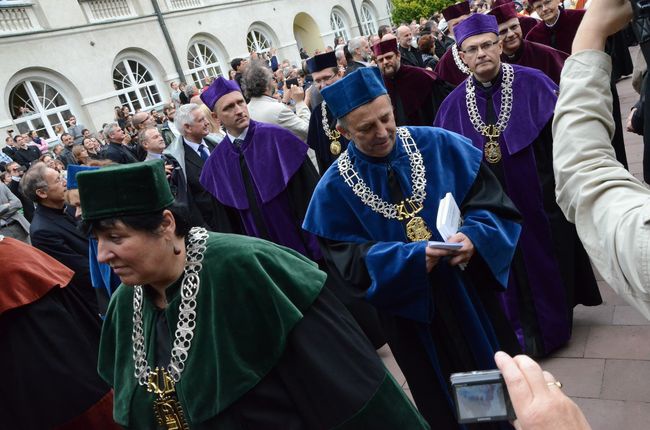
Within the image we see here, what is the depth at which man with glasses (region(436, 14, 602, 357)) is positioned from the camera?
3359mm

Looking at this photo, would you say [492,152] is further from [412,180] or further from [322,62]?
[322,62]

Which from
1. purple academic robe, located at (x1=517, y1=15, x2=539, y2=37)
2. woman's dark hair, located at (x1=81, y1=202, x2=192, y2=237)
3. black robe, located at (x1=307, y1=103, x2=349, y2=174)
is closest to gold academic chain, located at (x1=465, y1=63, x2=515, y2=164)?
black robe, located at (x1=307, y1=103, x2=349, y2=174)

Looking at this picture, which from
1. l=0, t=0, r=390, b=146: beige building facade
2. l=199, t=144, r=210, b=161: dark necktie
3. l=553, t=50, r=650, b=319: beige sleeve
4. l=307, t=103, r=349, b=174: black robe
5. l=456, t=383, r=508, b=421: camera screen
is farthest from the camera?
l=0, t=0, r=390, b=146: beige building facade

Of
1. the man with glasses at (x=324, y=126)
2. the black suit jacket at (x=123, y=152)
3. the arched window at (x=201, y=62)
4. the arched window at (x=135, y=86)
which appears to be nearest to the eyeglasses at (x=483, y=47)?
the man with glasses at (x=324, y=126)

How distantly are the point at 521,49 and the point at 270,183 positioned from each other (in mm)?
2529

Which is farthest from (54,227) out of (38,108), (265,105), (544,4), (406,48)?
(38,108)

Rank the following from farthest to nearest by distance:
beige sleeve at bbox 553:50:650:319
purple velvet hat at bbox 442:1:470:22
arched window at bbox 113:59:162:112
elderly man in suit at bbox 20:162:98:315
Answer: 1. arched window at bbox 113:59:162:112
2. purple velvet hat at bbox 442:1:470:22
3. elderly man in suit at bbox 20:162:98:315
4. beige sleeve at bbox 553:50:650:319

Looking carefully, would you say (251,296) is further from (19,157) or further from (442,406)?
(19,157)

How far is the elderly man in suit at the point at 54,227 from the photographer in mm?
4453

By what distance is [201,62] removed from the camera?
2288 cm

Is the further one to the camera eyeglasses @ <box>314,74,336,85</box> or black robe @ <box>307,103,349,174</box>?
eyeglasses @ <box>314,74,336,85</box>

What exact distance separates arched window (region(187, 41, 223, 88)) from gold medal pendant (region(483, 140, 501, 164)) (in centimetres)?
2029

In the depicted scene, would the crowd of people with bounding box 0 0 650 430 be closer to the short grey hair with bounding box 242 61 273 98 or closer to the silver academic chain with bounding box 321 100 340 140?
the silver academic chain with bounding box 321 100 340 140

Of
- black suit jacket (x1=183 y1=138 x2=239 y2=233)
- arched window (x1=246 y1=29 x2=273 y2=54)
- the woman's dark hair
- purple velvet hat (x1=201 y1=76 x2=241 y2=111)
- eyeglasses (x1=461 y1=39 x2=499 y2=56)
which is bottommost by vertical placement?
black suit jacket (x1=183 y1=138 x2=239 y2=233)
